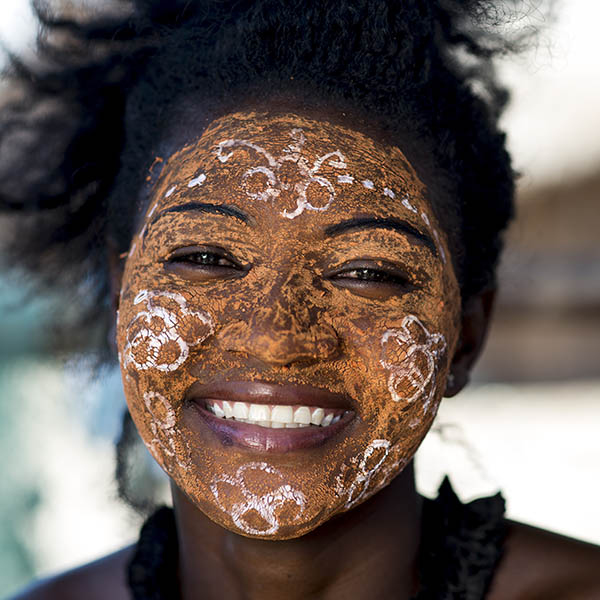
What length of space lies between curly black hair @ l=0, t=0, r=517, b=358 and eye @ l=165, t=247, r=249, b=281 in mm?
359

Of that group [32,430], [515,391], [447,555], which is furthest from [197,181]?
[515,391]

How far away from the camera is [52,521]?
4.36 meters

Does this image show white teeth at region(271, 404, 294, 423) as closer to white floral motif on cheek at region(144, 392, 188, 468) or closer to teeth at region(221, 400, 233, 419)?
teeth at region(221, 400, 233, 419)

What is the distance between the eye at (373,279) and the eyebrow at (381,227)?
8 centimetres

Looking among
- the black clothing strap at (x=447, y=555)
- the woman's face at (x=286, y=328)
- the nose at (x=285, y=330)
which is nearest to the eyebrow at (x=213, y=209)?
the woman's face at (x=286, y=328)

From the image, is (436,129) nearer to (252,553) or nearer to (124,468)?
(252,553)

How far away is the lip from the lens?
66.9 inches

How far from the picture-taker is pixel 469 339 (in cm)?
220

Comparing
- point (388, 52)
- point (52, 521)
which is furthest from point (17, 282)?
point (52, 521)

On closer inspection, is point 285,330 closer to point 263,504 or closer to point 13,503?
point 263,504

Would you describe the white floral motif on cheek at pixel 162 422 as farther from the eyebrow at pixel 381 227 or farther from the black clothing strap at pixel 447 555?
the black clothing strap at pixel 447 555

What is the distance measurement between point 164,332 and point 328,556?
26.8 inches

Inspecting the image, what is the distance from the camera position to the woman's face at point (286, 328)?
1690 mm

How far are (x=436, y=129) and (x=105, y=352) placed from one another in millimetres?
1358
